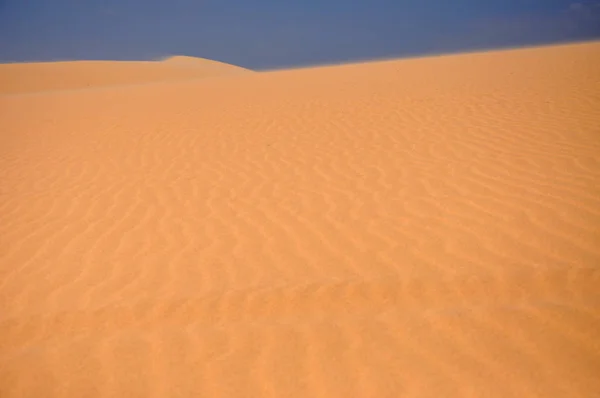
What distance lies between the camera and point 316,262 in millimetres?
3670

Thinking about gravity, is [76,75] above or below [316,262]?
above

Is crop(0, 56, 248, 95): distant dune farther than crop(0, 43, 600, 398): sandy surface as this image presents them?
Yes

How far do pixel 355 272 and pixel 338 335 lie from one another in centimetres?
72

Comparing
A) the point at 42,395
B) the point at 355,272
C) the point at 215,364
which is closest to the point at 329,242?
the point at 355,272

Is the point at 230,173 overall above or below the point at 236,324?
above

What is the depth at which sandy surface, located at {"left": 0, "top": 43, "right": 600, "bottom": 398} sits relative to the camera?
261cm

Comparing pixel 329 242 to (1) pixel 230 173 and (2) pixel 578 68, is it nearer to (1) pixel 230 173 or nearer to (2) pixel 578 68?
(1) pixel 230 173

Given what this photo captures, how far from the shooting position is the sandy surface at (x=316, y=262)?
8.57 feet

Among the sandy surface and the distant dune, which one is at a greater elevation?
the distant dune

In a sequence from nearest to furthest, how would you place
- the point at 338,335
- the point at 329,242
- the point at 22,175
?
the point at 338,335 → the point at 329,242 → the point at 22,175

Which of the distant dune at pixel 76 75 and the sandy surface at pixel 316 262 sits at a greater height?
the distant dune at pixel 76 75

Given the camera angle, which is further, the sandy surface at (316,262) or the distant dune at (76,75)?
the distant dune at (76,75)

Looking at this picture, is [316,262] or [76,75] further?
[76,75]

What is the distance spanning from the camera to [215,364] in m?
2.71
